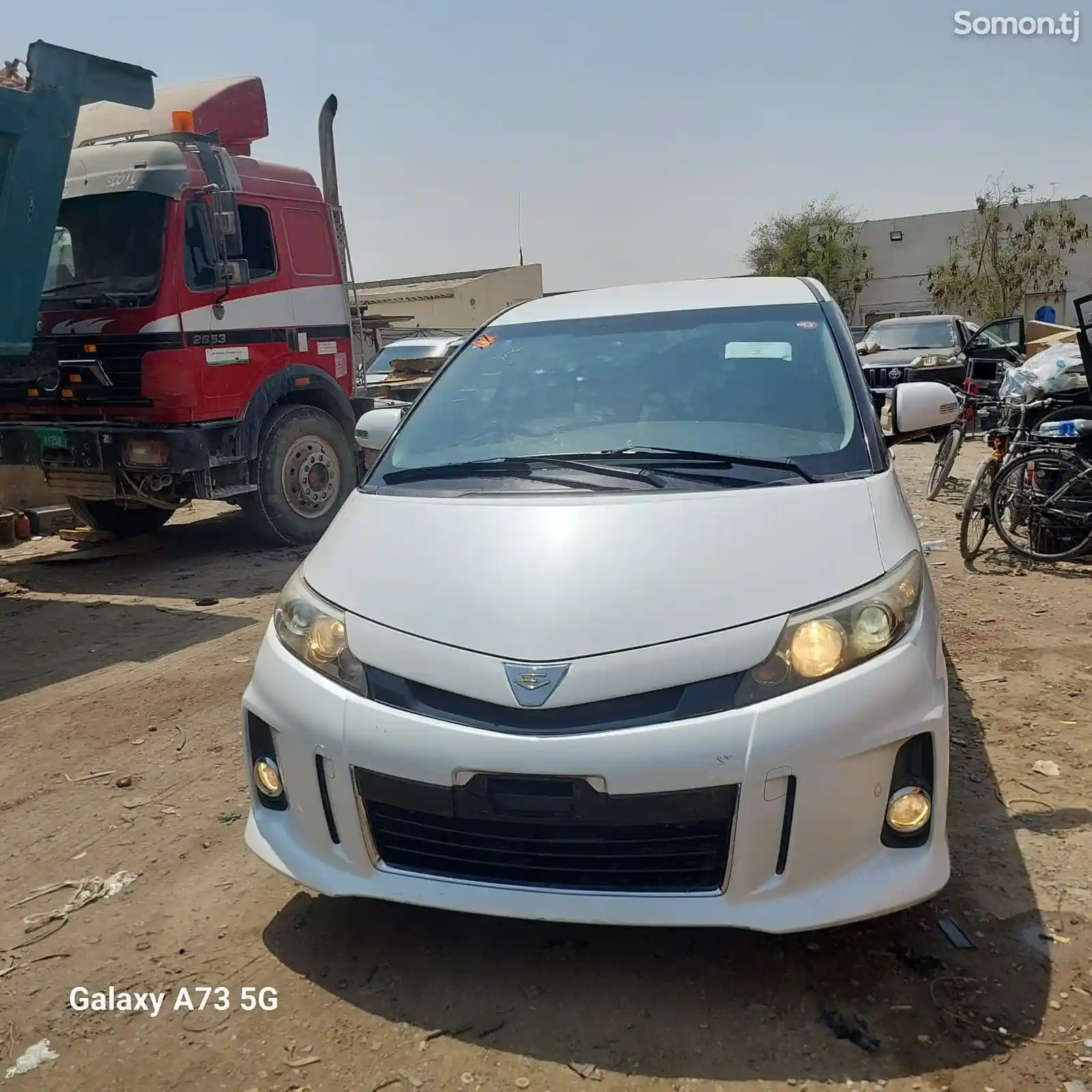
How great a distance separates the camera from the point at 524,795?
2.19 meters

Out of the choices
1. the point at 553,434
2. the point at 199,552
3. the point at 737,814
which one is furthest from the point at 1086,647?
the point at 199,552

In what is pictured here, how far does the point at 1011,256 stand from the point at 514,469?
110 feet

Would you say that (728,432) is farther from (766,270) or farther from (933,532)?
(766,270)

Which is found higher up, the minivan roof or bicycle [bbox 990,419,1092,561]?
the minivan roof

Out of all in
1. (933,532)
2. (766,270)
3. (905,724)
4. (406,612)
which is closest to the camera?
(905,724)

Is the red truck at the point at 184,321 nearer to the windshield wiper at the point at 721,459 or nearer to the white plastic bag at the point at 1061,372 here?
the windshield wiper at the point at 721,459

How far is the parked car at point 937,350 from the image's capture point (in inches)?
459

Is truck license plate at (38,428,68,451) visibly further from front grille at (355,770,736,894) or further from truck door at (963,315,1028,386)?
truck door at (963,315,1028,386)

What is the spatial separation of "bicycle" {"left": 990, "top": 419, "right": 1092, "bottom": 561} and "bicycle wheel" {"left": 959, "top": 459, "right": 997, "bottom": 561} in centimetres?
6

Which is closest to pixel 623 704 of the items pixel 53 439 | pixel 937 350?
pixel 53 439

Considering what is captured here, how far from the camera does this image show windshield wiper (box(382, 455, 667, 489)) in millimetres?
2951

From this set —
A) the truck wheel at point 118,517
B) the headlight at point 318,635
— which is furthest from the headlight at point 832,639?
the truck wheel at point 118,517

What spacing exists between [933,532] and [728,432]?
5.51 m

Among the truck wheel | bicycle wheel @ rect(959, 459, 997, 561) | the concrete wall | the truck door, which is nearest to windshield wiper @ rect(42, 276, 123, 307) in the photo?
the concrete wall
